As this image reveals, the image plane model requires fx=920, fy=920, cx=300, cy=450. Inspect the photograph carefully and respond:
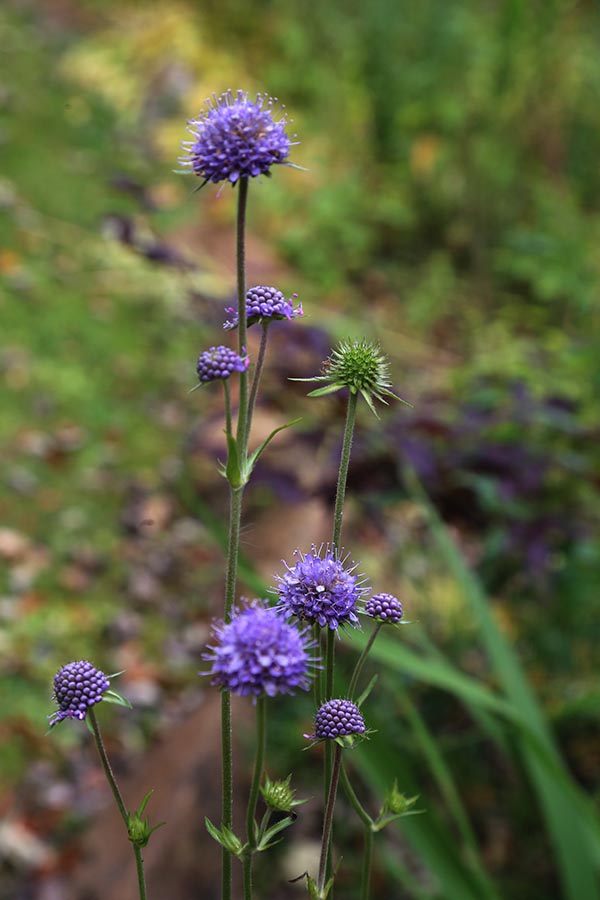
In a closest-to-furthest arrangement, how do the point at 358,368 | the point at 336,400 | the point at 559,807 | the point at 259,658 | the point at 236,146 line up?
the point at 259,658, the point at 236,146, the point at 358,368, the point at 559,807, the point at 336,400

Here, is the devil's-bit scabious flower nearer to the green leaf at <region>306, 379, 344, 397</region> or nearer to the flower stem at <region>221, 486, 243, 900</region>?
the green leaf at <region>306, 379, 344, 397</region>

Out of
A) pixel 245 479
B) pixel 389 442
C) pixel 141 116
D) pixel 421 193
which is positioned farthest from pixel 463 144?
pixel 245 479

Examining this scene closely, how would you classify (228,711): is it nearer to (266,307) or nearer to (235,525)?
(235,525)

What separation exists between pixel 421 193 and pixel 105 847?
512cm

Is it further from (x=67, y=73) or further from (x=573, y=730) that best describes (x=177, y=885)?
(x=67, y=73)

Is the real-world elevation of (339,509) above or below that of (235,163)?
below

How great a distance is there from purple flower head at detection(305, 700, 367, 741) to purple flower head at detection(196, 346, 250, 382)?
13.9 inches

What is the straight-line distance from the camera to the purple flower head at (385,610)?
1018 mm

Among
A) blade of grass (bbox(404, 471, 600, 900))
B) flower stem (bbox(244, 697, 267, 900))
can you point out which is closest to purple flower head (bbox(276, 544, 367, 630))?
flower stem (bbox(244, 697, 267, 900))

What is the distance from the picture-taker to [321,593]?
950mm

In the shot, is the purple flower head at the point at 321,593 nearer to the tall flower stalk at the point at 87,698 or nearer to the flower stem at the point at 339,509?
the flower stem at the point at 339,509

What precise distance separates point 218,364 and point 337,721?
38 cm

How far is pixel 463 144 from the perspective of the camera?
261 inches

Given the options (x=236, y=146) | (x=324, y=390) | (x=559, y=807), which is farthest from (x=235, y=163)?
(x=559, y=807)
